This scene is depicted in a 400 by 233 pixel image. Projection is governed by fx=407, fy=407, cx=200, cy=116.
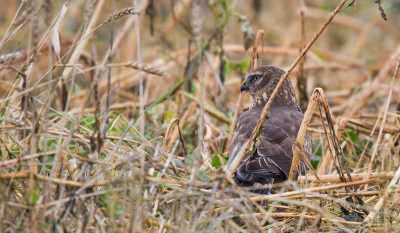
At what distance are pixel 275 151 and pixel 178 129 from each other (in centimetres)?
77

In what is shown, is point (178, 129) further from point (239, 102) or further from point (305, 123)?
point (305, 123)

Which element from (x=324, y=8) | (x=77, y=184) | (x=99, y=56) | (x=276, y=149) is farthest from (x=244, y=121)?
(x=324, y=8)

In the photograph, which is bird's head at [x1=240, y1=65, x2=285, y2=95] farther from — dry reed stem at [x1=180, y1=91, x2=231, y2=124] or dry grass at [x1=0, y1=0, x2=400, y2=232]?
dry reed stem at [x1=180, y1=91, x2=231, y2=124]

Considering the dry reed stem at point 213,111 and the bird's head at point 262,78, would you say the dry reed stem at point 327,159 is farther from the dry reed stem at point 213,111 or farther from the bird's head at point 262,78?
the dry reed stem at point 213,111

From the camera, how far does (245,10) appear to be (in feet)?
30.5

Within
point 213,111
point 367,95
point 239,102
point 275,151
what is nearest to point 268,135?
point 275,151

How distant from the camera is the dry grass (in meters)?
2.07

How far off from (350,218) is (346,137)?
1.83 meters

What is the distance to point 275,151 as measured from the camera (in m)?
3.15

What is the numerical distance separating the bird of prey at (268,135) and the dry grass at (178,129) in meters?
0.15

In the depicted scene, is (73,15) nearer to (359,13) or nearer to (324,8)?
(324,8)

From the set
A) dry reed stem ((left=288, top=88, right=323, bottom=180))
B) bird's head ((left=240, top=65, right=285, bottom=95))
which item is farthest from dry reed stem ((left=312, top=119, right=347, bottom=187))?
bird's head ((left=240, top=65, right=285, bottom=95))

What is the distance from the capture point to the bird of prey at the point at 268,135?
9.83 ft

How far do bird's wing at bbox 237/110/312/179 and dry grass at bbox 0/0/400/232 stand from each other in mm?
179
